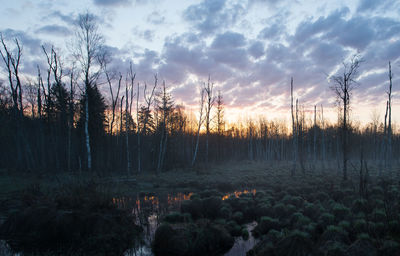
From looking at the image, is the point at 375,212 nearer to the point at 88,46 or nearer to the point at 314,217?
the point at 314,217

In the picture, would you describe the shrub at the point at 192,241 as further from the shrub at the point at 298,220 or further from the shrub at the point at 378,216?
the shrub at the point at 378,216

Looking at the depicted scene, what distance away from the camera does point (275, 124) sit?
5838 centimetres

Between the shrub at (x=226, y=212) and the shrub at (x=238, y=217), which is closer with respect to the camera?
the shrub at (x=238, y=217)

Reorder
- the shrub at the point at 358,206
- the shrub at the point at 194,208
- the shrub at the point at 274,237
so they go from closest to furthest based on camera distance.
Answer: the shrub at the point at 274,237, the shrub at the point at 358,206, the shrub at the point at 194,208

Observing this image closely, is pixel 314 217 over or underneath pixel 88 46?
underneath

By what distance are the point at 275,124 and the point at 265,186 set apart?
43.6m

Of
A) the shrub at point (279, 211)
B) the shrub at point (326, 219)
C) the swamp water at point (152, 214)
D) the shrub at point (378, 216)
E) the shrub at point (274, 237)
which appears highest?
the shrub at point (378, 216)

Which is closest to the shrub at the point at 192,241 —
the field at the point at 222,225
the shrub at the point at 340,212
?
the field at the point at 222,225

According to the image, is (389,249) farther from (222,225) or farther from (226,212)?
(226,212)

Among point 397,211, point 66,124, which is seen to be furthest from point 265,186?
point 66,124

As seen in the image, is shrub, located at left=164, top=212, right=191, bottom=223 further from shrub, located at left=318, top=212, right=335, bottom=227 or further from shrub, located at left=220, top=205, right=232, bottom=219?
shrub, located at left=318, top=212, right=335, bottom=227

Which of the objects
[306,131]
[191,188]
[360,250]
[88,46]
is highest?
A: [88,46]

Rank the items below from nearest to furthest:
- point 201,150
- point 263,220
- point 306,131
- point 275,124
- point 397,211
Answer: point 397,211, point 263,220, point 201,150, point 306,131, point 275,124

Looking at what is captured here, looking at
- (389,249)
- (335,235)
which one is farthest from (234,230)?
(389,249)
